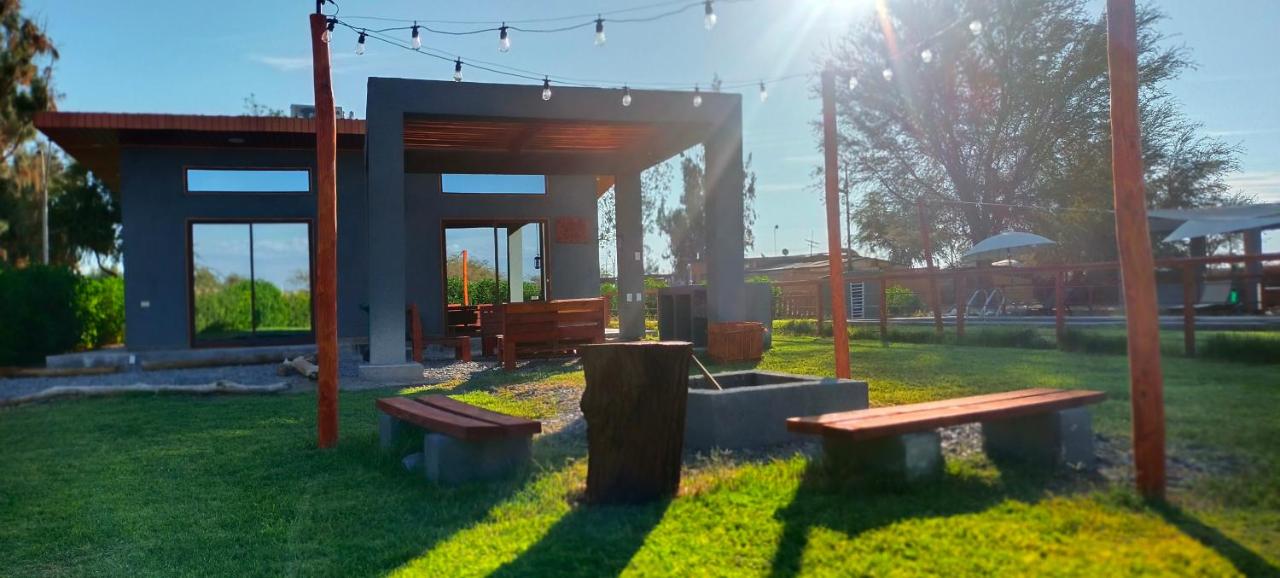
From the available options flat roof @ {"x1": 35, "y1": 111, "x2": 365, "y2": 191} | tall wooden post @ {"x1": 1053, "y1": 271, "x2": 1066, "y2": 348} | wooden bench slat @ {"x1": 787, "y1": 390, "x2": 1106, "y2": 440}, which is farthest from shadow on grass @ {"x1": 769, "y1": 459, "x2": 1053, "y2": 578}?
flat roof @ {"x1": 35, "y1": 111, "x2": 365, "y2": 191}

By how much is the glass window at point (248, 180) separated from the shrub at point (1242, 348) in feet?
44.5

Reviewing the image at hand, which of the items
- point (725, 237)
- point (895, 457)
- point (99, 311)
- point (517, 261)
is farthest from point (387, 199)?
point (99, 311)

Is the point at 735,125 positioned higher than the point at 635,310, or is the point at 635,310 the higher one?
the point at 735,125

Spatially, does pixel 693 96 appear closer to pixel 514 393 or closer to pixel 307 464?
pixel 514 393

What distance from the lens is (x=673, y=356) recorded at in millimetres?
A: 4559

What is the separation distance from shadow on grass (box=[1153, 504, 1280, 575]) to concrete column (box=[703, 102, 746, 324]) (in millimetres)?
9139

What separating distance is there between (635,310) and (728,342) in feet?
15.2

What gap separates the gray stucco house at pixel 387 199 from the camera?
11.6 m

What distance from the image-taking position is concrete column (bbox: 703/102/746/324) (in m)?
12.5

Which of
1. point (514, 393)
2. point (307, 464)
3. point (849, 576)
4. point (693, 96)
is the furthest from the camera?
point (693, 96)

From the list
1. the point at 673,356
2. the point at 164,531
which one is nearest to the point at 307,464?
the point at 164,531

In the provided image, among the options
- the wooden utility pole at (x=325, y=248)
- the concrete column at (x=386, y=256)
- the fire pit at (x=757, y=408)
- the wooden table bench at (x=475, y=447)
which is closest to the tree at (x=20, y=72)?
the concrete column at (x=386, y=256)

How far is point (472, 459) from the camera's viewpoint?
5.12 meters

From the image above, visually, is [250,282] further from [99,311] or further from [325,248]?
[325,248]
